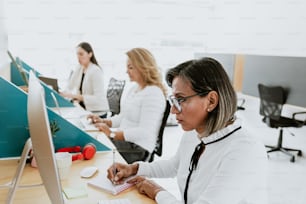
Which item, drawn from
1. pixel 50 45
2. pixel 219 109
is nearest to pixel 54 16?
pixel 50 45

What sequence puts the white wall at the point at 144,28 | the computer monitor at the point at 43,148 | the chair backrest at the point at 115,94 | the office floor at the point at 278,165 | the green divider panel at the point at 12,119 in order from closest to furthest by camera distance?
the computer monitor at the point at 43,148 → the green divider panel at the point at 12,119 → the office floor at the point at 278,165 → the chair backrest at the point at 115,94 → the white wall at the point at 144,28

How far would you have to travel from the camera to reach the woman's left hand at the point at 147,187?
129cm

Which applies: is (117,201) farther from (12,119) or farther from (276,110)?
(276,110)

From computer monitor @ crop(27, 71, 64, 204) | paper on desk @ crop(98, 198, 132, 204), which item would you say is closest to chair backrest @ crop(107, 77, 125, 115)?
paper on desk @ crop(98, 198, 132, 204)

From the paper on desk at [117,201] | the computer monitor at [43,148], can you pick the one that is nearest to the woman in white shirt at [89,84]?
the paper on desk at [117,201]

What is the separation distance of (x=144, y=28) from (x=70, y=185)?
136 inches

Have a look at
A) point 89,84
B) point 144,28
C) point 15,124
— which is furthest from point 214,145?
point 144,28

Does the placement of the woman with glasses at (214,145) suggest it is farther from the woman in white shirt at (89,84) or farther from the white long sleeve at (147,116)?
the woman in white shirt at (89,84)

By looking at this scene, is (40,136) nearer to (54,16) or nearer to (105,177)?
(105,177)

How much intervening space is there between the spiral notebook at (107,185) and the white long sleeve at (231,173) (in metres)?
0.18

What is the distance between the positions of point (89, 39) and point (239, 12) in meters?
2.24

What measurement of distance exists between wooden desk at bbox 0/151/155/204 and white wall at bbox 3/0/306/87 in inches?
114

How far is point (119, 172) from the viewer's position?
1435 mm

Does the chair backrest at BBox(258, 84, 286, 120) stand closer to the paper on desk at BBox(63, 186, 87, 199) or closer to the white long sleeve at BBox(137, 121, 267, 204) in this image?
the white long sleeve at BBox(137, 121, 267, 204)
